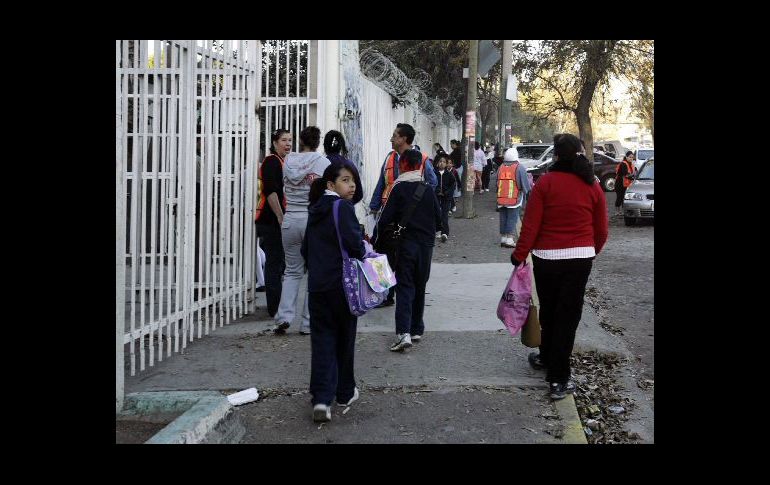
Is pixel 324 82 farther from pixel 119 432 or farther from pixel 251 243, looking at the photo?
pixel 119 432

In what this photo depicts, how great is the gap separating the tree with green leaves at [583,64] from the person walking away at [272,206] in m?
19.4

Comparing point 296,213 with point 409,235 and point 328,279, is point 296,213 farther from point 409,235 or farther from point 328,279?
point 328,279

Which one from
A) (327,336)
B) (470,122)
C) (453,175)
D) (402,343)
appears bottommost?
(402,343)

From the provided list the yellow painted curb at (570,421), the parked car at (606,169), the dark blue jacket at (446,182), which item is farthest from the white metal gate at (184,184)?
the parked car at (606,169)

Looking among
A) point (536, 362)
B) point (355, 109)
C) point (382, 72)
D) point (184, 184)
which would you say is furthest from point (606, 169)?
point (184, 184)

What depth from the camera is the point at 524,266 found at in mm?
5531

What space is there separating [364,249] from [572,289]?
140 centimetres

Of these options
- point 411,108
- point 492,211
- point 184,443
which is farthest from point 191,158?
point 492,211

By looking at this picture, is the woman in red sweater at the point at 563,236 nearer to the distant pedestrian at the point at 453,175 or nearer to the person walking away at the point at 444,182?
the person walking away at the point at 444,182

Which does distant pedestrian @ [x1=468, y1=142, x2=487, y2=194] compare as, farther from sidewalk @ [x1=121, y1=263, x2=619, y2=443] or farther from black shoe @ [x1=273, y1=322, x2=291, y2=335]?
black shoe @ [x1=273, y1=322, x2=291, y2=335]

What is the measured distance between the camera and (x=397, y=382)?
5613 mm

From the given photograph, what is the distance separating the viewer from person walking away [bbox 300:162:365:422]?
189 inches

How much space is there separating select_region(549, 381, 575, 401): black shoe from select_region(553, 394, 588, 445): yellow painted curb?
0.03 m

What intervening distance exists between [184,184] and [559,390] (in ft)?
9.90
